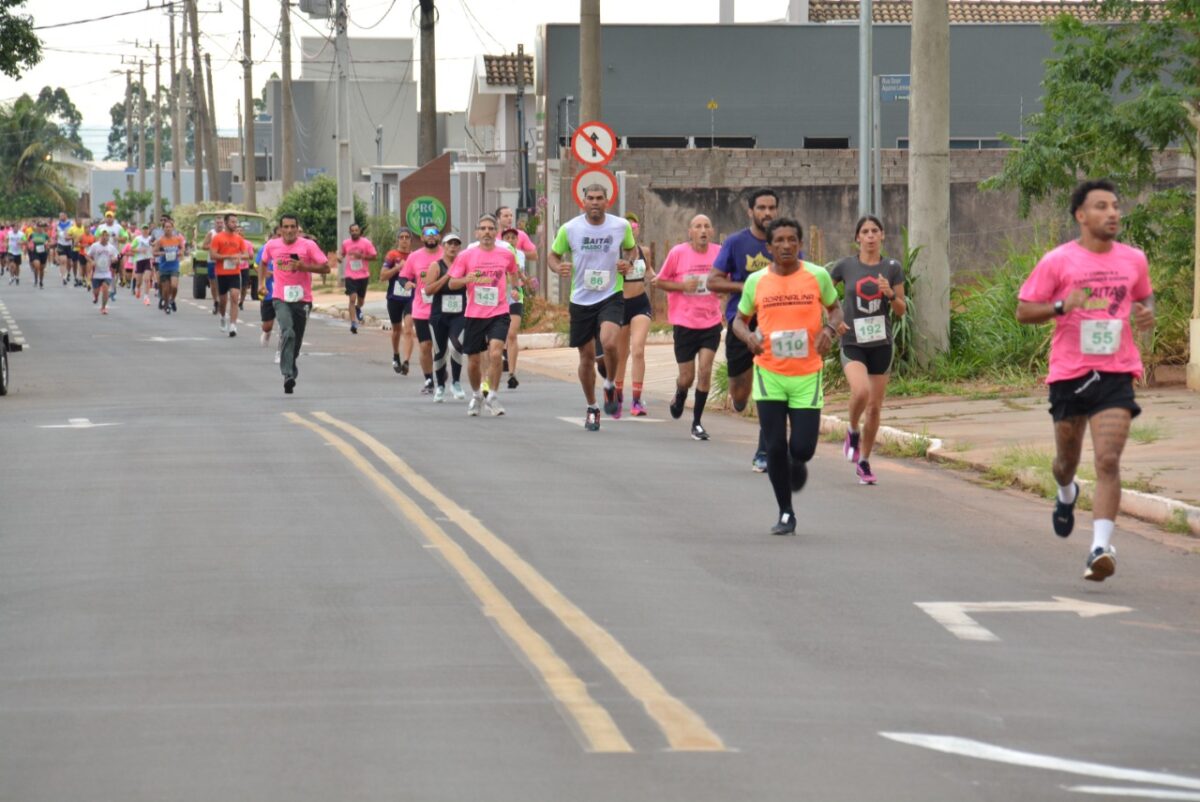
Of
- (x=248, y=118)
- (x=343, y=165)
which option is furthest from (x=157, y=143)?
(x=343, y=165)

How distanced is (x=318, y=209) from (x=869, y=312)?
46.2 meters

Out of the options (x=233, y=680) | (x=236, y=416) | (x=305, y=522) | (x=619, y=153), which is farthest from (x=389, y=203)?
(x=233, y=680)

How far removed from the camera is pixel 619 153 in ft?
120

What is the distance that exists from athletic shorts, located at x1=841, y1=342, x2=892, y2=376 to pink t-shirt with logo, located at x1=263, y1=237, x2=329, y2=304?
9.23 meters

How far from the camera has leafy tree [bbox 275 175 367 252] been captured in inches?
2277

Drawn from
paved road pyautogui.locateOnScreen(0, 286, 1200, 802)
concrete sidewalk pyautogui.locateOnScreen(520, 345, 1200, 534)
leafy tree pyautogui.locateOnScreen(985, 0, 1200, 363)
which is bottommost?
paved road pyautogui.locateOnScreen(0, 286, 1200, 802)

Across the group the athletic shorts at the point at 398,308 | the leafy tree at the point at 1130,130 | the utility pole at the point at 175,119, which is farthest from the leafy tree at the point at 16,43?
the utility pole at the point at 175,119

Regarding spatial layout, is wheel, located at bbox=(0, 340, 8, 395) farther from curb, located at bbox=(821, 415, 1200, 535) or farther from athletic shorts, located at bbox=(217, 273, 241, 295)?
athletic shorts, located at bbox=(217, 273, 241, 295)

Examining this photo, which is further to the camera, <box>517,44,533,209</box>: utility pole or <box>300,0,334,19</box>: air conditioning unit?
<box>517,44,533,209</box>: utility pole

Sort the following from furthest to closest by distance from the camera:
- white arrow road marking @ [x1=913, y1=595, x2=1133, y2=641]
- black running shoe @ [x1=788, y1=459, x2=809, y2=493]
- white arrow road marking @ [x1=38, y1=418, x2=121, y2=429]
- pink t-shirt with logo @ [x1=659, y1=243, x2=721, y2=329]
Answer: white arrow road marking @ [x1=38, y1=418, x2=121, y2=429] → pink t-shirt with logo @ [x1=659, y1=243, x2=721, y2=329] → black running shoe @ [x1=788, y1=459, x2=809, y2=493] → white arrow road marking @ [x1=913, y1=595, x2=1133, y2=641]

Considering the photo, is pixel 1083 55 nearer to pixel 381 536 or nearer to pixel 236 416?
pixel 236 416

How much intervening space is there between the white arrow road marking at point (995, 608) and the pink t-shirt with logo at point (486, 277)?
964 centimetres

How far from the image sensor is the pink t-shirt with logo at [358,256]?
33875 millimetres

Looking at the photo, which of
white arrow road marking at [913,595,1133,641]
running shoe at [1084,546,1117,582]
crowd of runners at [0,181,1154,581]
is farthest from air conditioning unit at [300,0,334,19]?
white arrow road marking at [913,595,1133,641]
